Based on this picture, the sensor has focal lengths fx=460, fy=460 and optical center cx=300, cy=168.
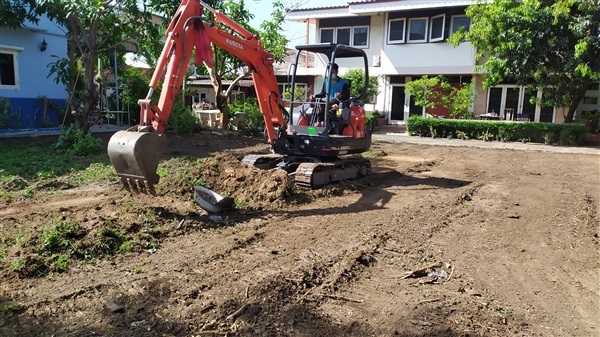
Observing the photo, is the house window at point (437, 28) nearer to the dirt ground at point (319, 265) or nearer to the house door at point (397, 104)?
the house door at point (397, 104)

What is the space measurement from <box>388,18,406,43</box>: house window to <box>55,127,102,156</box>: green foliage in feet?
53.9

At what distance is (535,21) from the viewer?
16.0 m

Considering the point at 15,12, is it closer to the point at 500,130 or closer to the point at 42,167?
the point at 42,167

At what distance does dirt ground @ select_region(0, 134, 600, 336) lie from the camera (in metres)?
3.61

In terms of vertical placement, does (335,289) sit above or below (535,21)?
below

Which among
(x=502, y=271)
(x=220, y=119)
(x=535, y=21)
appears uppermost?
(x=535, y=21)

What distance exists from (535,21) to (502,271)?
46.4 feet

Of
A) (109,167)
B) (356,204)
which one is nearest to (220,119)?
(109,167)

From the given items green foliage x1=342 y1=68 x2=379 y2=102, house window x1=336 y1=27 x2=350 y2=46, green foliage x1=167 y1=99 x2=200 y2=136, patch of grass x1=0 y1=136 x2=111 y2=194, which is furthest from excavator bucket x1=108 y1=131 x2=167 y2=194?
house window x1=336 y1=27 x2=350 y2=46

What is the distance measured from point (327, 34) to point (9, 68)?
16.0 m

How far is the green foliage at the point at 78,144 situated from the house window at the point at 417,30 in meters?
16.6

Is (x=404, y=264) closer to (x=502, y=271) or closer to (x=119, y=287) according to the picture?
(x=502, y=271)

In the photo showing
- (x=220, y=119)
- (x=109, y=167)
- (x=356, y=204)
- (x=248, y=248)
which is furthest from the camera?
(x=220, y=119)

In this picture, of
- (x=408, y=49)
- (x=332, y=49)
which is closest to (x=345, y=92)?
(x=332, y=49)
